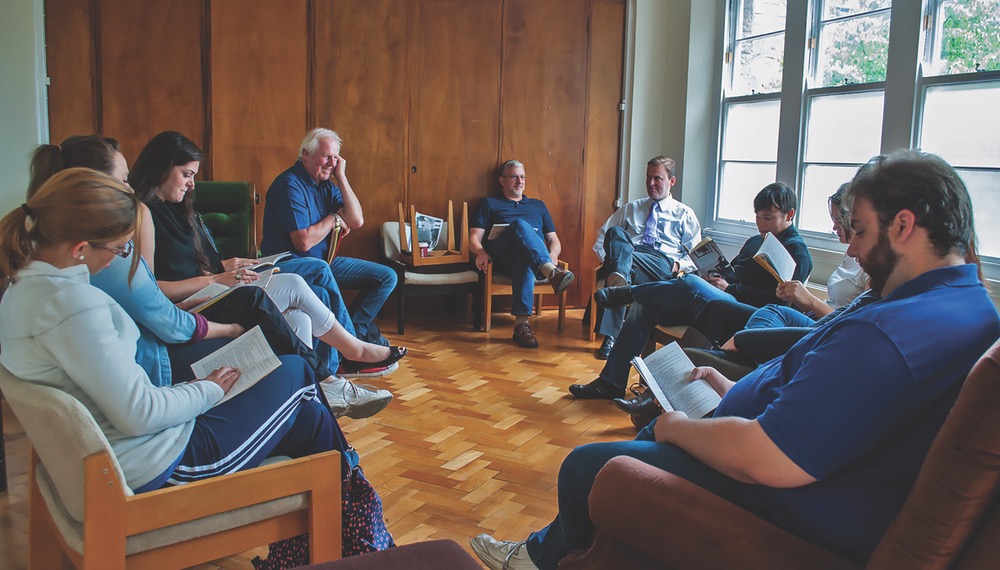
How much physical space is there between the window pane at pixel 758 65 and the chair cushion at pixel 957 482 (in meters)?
4.60

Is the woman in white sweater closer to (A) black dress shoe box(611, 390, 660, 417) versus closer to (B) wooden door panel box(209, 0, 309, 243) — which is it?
(A) black dress shoe box(611, 390, 660, 417)

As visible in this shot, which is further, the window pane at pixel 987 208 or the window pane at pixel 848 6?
the window pane at pixel 848 6

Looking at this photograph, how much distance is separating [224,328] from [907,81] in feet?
12.4

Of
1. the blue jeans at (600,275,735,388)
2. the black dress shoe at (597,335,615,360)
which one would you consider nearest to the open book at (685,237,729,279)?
the blue jeans at (600,275,735,388)

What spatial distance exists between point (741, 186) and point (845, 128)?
1.05 meters

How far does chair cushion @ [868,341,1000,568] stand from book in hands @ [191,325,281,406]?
1.42m

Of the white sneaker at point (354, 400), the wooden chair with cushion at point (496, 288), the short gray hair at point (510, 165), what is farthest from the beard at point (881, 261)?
the short gray hair at point (510, 165)

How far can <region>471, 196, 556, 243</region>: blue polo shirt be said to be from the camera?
18.4ft

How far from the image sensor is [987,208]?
13.0 ft

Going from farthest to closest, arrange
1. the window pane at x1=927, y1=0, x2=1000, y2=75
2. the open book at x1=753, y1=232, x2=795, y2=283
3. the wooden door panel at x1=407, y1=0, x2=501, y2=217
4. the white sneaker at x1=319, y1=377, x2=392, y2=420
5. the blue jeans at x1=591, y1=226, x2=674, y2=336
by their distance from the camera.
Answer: the wooden door panel at x1=407, y1=0, x2=501, y2=217, the blue jeans at x1=591, y1=226, x2=674, y2=336, the window pane at x1=927, y1=0, x2=1000, y2=75, the open book at x1=753, y1=232, x2=795, y2=283, the white sneaker at x1=319, y1=377, x2=392, y2=420

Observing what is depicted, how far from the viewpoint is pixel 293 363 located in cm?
204

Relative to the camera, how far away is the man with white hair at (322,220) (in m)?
4.14

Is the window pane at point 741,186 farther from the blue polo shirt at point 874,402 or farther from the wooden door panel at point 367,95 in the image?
the blue polo shirt at point 874,402

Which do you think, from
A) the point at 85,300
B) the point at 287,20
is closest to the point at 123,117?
the point at 287,20
